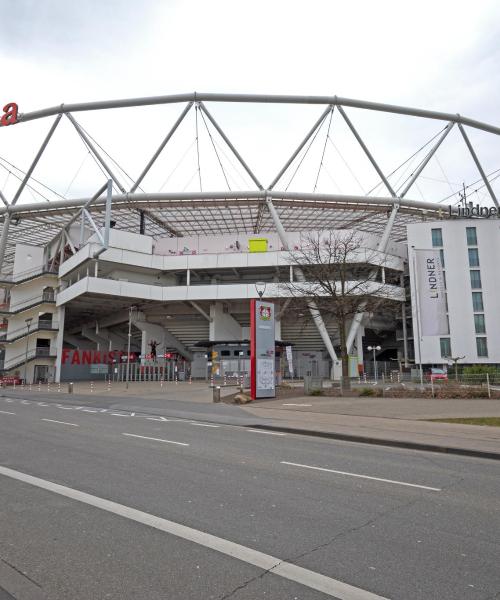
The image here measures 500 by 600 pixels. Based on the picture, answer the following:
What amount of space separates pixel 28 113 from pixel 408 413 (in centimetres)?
5196

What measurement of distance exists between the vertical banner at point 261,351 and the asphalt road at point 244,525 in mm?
14425

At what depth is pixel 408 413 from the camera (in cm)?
1709

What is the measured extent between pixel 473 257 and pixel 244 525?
53.4 metres

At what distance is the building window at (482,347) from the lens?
49.4 metres

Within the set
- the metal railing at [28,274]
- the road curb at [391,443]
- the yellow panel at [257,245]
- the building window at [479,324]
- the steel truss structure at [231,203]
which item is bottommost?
the road curb at [391,443]

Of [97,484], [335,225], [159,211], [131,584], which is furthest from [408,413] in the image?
[335,225]

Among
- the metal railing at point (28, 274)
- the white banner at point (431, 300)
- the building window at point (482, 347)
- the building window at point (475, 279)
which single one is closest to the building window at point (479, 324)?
the building window at point (482, 347)

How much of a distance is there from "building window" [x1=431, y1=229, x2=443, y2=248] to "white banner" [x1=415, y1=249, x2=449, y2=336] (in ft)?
47.8

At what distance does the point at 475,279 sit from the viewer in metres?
51.6

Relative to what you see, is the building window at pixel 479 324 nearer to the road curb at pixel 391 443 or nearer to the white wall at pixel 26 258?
the road curb at pixel 391 443

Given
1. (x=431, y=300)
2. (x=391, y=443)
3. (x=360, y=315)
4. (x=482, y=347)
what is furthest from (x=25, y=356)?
(x=482, y=347)

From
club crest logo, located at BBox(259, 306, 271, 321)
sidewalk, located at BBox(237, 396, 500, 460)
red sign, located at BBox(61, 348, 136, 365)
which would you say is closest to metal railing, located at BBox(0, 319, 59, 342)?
red sign, located at BBox(61, 348, 136, 365)

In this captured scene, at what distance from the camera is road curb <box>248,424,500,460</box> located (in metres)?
9.91

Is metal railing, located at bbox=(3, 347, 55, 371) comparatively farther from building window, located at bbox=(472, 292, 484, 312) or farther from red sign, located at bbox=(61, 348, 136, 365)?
building window, located at bbox=(472, 292, 484, 312)
